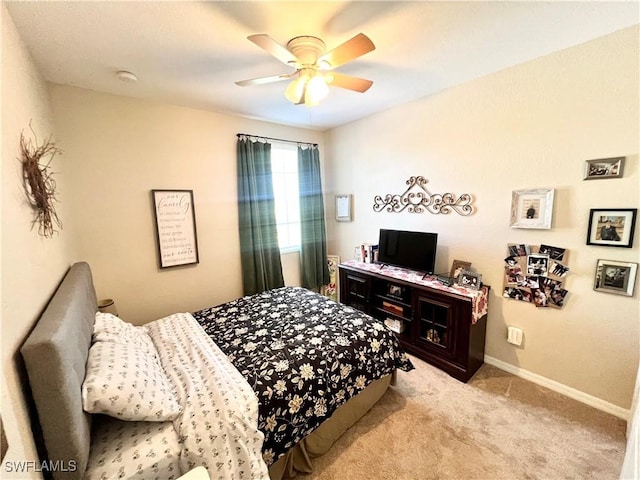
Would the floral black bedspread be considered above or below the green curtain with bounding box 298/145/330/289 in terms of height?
below

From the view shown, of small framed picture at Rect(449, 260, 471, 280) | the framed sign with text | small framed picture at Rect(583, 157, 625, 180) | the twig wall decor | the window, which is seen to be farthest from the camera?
the window

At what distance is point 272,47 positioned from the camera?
1402 mm

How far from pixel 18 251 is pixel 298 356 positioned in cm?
141

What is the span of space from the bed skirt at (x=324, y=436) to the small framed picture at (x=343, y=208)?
2.22 m

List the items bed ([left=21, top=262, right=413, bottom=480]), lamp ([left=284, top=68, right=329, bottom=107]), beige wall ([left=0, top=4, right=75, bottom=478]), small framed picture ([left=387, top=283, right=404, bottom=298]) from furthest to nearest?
small framed picture ([left=387, top=283, right=404, bottom=298])
lamp ([left=284, top=68, right=329, bottom=107])
bed ([left=21, top=262, right=413, bottom=480])
beige wall ([left=0, top=4, right=75, bottom=478])

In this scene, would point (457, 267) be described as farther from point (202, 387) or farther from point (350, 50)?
point (202, 387)

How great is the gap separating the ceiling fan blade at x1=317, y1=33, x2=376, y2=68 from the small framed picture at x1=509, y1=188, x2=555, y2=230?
67.0 inches

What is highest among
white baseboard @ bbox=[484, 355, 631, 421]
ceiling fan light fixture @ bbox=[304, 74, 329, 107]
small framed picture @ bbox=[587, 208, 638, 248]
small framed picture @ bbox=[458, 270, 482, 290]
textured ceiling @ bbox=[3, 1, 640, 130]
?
textured ceiling @ bbox=[3, 1, 640, 130]

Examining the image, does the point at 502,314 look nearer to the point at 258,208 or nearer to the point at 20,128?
the point at 258,208

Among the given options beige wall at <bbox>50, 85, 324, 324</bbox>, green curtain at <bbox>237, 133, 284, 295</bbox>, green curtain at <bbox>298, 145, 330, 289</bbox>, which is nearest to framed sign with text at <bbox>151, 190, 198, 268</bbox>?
beige wall at <bbox>50, 85, 324, 324</bbox>

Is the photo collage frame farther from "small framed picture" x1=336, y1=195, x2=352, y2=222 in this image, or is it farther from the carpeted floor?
"small framed picture" x1=336, y1=195, x2=352, y2=222

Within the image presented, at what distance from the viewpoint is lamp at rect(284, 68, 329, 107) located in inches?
63.7

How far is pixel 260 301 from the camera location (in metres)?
2.58

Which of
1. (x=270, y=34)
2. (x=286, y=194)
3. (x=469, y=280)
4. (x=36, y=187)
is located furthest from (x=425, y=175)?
(x=36, y=187)
